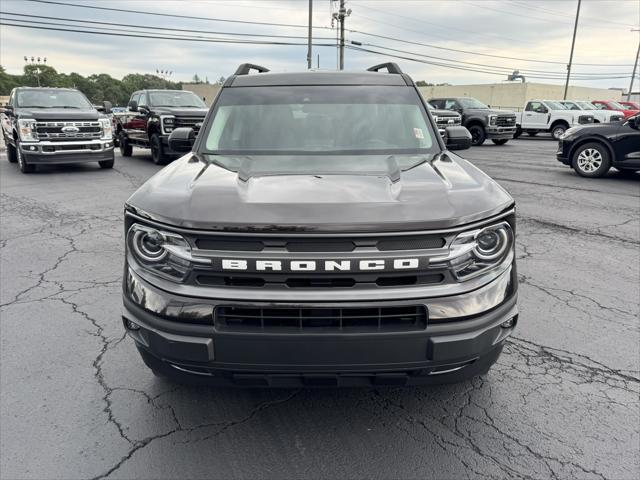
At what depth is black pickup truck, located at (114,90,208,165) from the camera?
12.3m

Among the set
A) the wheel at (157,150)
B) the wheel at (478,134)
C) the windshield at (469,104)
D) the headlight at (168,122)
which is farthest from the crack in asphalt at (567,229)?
the windshield at (469,104)

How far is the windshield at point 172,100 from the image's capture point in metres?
13.6

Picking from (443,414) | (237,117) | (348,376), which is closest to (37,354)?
(237,117)

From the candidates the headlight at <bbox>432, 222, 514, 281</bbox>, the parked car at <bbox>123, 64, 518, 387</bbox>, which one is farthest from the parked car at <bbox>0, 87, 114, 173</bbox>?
the headlight at <bbox>432, 222, 514, 281</bbox>

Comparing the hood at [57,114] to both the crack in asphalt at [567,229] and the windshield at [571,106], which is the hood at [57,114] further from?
the windshield at [571,106]

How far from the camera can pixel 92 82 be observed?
109m

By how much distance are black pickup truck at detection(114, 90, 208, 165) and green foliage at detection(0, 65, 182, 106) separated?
8457cm

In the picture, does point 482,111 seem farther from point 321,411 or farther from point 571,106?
point 321,411

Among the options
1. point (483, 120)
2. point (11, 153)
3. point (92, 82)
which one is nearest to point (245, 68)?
point (11, 153)

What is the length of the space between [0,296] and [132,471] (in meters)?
2.97

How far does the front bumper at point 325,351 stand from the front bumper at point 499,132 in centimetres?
1937

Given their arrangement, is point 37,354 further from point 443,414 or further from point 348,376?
point 443,414

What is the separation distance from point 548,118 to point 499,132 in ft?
19.4

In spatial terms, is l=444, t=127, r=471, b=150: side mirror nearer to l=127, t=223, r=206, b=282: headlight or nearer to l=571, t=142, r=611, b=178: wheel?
l=127, t=223, r=206, b=282: headlight
